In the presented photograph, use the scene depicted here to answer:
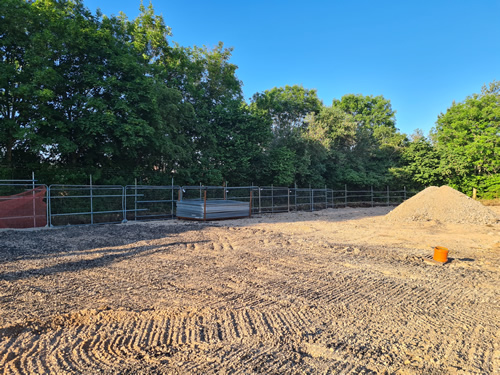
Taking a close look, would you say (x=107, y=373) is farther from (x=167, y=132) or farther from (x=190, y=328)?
(x=167, y=132)

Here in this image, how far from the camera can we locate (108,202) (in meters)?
14.4

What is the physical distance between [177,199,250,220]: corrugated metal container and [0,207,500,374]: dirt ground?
22.8ft

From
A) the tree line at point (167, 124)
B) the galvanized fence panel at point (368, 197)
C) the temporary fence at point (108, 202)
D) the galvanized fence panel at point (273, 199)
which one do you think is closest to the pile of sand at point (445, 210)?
the galvanized fence panel at point (273, 199)

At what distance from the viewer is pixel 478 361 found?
118 inches

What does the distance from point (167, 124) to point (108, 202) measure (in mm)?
5910

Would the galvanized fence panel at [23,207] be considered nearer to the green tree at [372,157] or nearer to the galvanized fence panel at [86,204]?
the galvanized fence panel at [86,204]

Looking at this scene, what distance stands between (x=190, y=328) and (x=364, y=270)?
422cm

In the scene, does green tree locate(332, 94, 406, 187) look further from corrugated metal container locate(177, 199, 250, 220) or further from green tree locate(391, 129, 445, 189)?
corrugated metal container locate(177, 199, 250, 220)

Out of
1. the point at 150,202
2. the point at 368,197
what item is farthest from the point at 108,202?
the point at 368,197

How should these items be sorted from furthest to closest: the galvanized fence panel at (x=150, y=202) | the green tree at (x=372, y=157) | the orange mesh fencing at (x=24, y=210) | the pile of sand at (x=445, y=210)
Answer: the green tree at (x=372, y=157)
the pile of sand at (x=445, y=210)
the galvanized fence panel at (x=150, y=202)
the orange mesh fencing at (x=24, y=210)

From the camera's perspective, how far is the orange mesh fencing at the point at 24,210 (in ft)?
36.9

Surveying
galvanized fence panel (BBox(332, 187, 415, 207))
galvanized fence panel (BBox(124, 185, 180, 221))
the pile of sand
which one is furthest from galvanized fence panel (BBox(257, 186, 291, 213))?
galvanized fence panel (BBox(332, 187, 415, 207))

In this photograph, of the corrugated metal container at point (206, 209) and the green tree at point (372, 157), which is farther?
the green tree at point (372, 157)

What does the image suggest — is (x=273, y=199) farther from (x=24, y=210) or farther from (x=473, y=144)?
(x=473, y=144)
